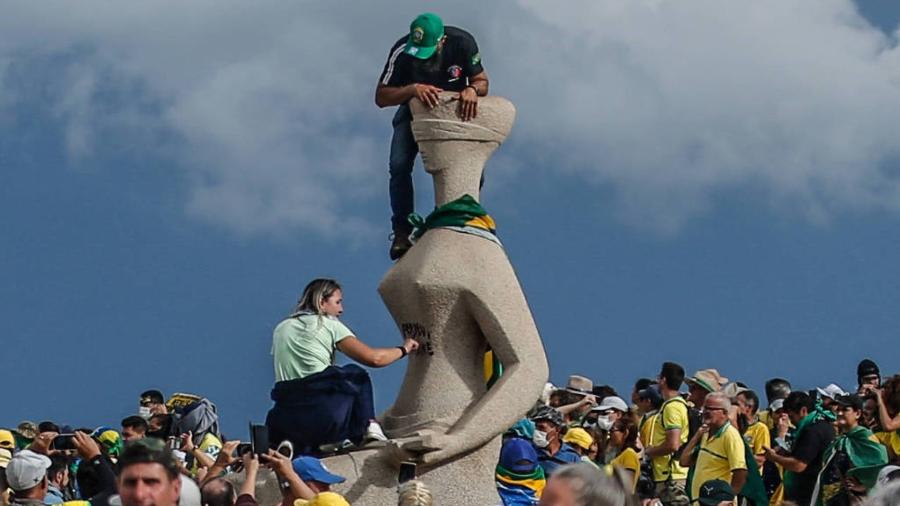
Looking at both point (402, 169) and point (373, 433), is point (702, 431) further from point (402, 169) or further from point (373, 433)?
point (402, 169)

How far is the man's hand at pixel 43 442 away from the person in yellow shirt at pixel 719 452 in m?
5.07

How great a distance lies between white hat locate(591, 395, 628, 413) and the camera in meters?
17.0

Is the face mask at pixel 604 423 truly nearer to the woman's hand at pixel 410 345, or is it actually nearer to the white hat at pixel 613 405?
the white hat at pixel 613 405

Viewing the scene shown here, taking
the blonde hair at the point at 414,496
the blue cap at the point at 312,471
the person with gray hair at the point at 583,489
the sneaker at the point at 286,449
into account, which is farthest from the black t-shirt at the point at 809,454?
the person with gray hair at the point at 583,489

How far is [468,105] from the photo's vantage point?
13.4m

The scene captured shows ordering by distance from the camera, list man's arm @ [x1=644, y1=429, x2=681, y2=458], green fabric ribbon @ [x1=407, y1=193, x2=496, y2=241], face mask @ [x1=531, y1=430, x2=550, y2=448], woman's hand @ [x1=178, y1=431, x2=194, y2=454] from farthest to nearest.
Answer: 1. woman's hand @ [x1=178, y1=431, x2=194, y2=454]
2. man's arm @ [x1=644, y1=429, x2=681, y2=458]
3. face mask @ [x1=531, y1=430, x2=550, y2=448]
4. green fabric ribbon @ [x1=407, y1=193, x2=496, y2=241]

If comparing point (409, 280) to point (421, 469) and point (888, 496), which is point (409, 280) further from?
point (888, 496)

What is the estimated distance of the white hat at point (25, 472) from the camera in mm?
11688

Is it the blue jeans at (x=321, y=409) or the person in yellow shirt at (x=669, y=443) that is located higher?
the person in yellow shirt at (x=669, y=443)

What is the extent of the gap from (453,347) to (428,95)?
1684 millimetres

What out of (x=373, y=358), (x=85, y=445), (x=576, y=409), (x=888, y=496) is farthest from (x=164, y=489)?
(x=576, y=409)

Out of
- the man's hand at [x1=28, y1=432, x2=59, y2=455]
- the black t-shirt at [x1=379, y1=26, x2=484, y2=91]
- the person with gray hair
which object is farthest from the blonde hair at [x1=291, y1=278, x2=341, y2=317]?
the person with gray hair

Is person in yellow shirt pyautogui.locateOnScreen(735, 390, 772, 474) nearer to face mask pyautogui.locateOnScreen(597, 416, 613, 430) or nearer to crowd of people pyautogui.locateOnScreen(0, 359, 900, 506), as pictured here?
crowd of people pyautogui.locateOnScreen(0, 359, 900, 506)

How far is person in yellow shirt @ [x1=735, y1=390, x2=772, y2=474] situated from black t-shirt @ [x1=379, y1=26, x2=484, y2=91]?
140 inches
